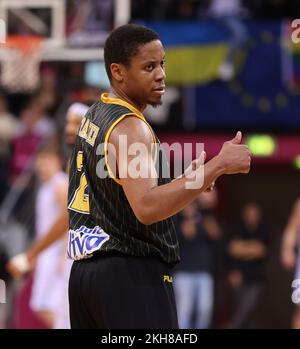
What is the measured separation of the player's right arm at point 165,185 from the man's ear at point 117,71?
38cm

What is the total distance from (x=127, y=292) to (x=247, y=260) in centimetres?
916

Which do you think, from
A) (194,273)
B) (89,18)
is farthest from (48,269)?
(89,18)

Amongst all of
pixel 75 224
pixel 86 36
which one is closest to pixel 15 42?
pixel 86 36

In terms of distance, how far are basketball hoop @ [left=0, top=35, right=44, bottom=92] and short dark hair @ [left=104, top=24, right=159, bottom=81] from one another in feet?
29.4

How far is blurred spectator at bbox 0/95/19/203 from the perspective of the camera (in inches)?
576

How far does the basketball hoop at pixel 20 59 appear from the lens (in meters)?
13.6

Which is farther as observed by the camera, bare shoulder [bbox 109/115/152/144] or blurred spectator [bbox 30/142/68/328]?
blurred spectator [bbox 30/142/68/328]

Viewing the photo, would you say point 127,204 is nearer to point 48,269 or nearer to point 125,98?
point 125,98

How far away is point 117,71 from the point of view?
15.7ft

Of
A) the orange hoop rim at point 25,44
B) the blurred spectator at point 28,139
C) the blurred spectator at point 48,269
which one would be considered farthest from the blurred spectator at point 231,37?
the blurred spectator at point 48,269

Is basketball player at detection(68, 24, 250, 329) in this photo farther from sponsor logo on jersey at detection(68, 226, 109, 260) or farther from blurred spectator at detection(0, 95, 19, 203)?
blurred spectator at detection(0, 95, 19, 203)

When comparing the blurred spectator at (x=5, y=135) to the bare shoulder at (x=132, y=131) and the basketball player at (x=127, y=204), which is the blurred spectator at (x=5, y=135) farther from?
the bare shoulder at (x=132, y=131)

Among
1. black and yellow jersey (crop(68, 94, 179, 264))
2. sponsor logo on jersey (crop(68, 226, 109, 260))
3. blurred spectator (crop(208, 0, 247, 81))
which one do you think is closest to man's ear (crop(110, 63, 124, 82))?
black and yellow jersey (crop(68, 94, 179, 264))

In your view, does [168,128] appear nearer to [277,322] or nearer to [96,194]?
[277,322]
